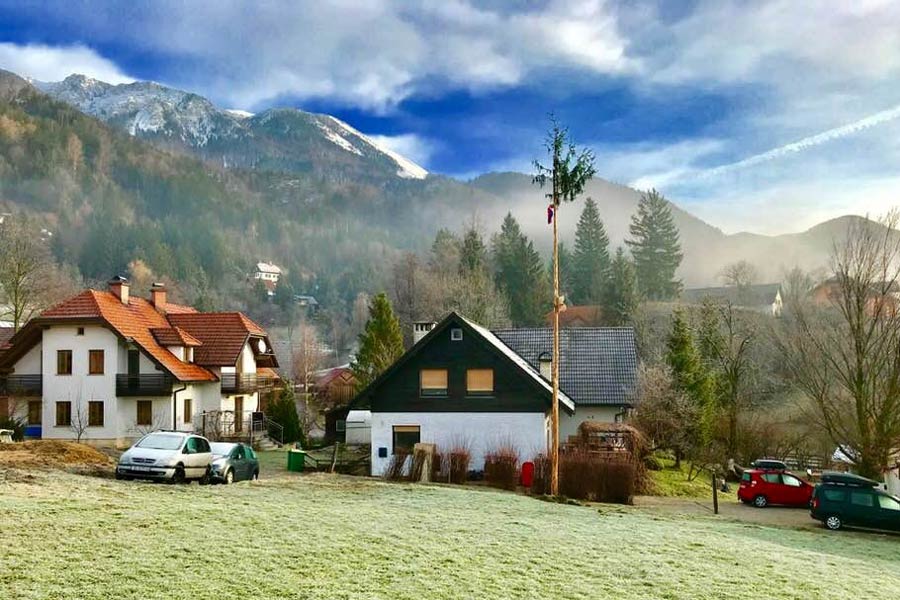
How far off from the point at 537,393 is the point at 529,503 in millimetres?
9925

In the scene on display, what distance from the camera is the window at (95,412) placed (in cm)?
3844

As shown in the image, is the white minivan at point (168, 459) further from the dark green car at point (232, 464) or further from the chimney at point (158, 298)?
the chimney at point (158, 298)

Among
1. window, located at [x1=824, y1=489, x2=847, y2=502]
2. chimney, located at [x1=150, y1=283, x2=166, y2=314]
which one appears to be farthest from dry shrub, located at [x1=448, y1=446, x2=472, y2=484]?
chimney, located at [x1=150, y1=283, x2=166, y2=314]

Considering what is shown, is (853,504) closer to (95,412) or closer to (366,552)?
(366,552)

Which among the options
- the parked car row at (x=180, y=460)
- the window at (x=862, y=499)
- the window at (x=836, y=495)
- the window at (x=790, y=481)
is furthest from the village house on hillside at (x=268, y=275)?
the window at (x=862, y=499)

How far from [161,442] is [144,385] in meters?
18.5

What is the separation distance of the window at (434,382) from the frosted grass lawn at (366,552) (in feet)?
41.6

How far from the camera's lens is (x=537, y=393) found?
31.5 meters

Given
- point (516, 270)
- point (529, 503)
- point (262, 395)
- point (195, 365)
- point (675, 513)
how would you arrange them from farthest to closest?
1. point (516, 270)
2. point (262, 395)
3. point (195, 365)
4. point (675, 513)
5. point (529, 503)

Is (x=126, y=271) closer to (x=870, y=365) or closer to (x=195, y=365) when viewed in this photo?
(x=195, y=365)

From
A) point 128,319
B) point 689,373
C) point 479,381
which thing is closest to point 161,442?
point 479,381

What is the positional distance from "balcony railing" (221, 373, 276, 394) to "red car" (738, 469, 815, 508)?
27.8 m

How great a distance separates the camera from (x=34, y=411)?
128ft

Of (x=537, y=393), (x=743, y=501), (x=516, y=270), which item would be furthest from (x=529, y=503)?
(x=516, y=270)
